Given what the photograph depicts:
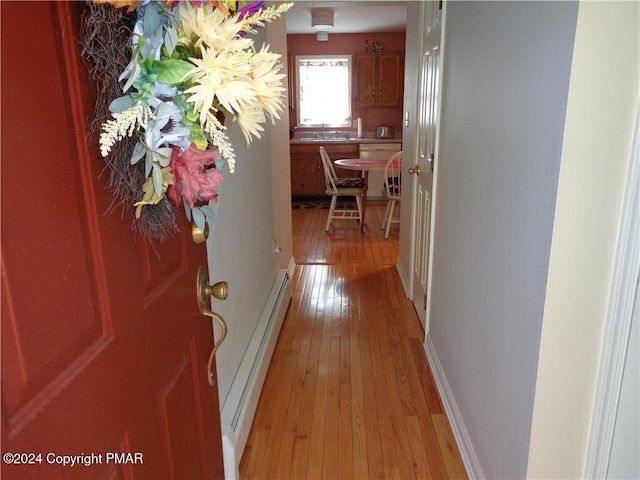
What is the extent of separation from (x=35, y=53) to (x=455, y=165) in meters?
1.79

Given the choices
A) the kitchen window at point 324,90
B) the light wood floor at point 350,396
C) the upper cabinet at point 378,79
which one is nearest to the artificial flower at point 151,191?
the light wood floor at point 350,396

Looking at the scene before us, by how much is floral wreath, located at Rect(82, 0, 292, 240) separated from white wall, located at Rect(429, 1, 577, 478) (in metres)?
0.74

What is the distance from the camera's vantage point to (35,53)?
0.51 m

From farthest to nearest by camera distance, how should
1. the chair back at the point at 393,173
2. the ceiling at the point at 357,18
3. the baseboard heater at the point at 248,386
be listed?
the ceiling at the point at 357,18 < the chair back at the point at 393,173 < the baseboard heater at the point at 248,386

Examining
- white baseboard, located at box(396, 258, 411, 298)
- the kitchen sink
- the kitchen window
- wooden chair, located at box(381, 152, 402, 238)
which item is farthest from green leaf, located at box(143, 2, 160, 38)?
the kitchen window

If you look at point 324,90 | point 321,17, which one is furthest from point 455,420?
point 324,90

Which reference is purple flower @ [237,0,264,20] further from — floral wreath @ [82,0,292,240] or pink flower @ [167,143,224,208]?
pink flower @ [167,143,224,208]

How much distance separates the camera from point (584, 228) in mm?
1077

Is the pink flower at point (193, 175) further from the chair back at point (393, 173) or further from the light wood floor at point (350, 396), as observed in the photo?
the chair back at point (393, 173)

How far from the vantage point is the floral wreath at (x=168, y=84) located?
576 mm

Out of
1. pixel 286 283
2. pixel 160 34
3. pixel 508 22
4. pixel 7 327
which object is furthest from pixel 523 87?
pixel 286 283

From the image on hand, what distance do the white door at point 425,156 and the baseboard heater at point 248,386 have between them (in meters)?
0.89

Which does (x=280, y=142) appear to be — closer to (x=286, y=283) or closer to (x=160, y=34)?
(x=286, y=283)

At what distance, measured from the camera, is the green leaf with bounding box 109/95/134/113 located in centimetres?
57
